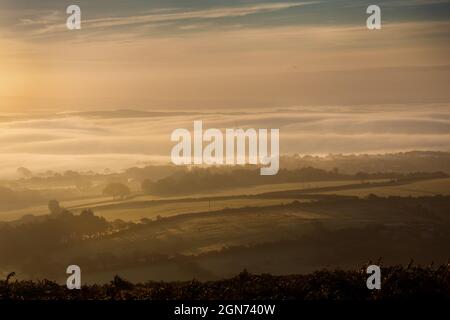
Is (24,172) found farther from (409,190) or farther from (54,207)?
(409,190)

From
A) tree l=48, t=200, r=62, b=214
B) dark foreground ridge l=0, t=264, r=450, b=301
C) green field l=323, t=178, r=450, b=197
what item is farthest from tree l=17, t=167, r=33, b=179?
green field l=323, t=178, r=450, b=197

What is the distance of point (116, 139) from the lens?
85.5 feet

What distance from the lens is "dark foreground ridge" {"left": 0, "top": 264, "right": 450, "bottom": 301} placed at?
504 inches

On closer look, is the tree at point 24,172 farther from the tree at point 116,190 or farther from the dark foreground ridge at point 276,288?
the dark foreground ridge at point 276,288

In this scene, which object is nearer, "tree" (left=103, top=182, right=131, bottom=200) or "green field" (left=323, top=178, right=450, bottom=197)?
"tree" (left=103, top=182, right=131, bottom=200)

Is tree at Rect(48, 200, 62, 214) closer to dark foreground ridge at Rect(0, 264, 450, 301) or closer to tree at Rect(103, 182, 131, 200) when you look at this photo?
tree at Rect(103, 182, 131, 200)

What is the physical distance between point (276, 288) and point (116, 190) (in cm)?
1172

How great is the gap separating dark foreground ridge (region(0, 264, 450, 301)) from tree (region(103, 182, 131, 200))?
9352 millimetres

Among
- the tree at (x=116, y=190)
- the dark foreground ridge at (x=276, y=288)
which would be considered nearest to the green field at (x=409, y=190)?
the tree at (x=116, y=190)
